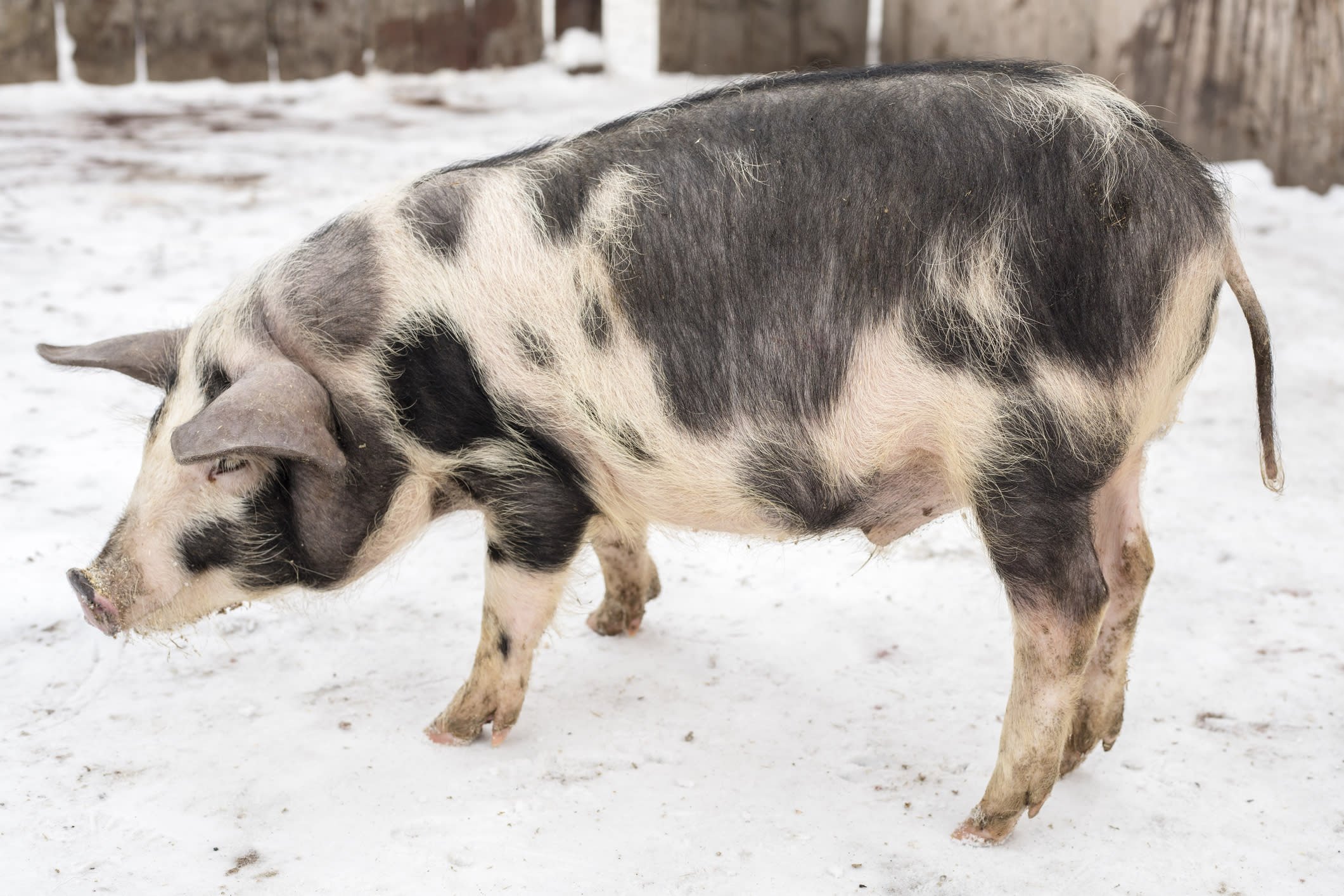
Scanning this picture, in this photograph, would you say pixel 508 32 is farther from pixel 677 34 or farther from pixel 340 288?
pixel 340 288

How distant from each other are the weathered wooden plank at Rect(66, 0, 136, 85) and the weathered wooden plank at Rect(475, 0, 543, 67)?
2.07 meters

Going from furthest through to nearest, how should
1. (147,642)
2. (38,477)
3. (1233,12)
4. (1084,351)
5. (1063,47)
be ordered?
(1063,47)
(1233,12)
(38,477)
(147,642)
(1084,351)

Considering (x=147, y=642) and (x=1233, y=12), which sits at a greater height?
(x=1233, y=12)

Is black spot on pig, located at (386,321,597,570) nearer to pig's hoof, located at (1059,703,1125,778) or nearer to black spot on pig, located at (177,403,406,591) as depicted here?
black spot on pig, located at (177,403,406,591)

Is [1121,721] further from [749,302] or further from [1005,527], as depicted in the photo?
[749,302]

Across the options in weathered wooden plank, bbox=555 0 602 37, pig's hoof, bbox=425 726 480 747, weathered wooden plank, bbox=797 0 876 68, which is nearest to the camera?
pig's hoof, bbox=425 726 480 747

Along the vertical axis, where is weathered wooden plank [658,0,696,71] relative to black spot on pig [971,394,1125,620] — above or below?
above

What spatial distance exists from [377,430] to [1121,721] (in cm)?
179

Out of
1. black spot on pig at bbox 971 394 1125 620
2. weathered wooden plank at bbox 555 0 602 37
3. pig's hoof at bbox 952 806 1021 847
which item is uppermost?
weathered wooden plank at bbox 555 0 602 37

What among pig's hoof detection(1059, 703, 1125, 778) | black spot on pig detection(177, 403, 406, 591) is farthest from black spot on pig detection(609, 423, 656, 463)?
pig's hoof detection(1059, 703, 1125, 778)

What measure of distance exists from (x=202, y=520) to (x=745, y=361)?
121cm

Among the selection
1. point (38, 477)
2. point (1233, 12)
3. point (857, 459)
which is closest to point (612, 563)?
point (857, 459)

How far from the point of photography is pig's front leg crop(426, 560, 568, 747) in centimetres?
288

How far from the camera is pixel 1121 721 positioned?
298 centimetres
